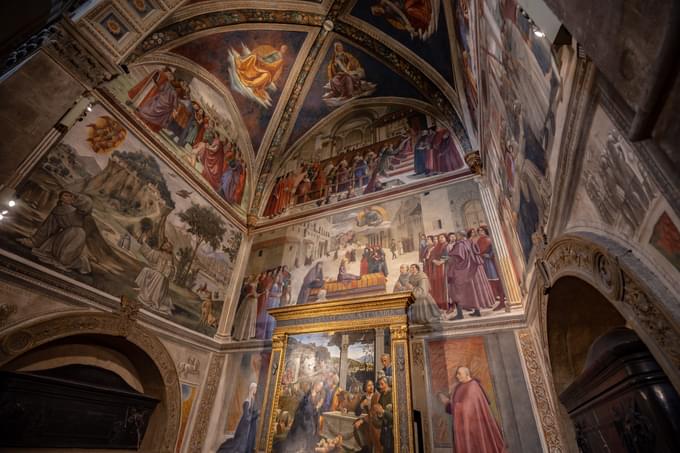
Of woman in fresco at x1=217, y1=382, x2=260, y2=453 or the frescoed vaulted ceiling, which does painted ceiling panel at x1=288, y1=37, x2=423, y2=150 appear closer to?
the frescoed vaulted ceiling

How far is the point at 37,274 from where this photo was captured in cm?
511

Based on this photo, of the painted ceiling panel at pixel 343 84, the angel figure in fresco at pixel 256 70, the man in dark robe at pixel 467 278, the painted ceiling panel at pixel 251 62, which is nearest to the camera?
the man in dark robe at pixel 467 278

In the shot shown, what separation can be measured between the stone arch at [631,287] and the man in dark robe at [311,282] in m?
6.08

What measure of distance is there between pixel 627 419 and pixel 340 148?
9628 mm

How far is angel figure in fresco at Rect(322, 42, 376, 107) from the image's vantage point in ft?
33.2

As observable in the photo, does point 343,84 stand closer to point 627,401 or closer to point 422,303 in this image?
point 422,303

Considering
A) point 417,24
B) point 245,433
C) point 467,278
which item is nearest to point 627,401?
point 467,278

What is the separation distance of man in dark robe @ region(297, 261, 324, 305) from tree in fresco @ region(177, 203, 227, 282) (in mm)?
2827

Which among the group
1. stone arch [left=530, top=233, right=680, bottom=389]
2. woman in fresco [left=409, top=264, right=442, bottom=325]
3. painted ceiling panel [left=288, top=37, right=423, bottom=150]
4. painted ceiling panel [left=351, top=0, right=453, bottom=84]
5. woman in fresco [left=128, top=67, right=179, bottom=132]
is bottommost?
stone arch [left=530, top=233, right=680, bottom=389]

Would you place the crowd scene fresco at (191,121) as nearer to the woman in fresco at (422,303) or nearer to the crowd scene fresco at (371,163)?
the crowd scene fresco at (371,163)

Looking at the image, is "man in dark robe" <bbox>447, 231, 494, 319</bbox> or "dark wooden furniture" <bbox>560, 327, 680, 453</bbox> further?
"man in dark robe" <bbox>447, 231, 494, 319</bbox>

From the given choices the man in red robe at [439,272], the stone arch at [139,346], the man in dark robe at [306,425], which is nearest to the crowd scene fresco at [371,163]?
the man in red robe at [439,272]

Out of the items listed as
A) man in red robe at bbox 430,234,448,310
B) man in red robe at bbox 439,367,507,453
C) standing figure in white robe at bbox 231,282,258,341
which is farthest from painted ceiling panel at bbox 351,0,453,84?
standing figure in white robe at bbox 231,282,258,341

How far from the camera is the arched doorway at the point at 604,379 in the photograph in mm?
2398
